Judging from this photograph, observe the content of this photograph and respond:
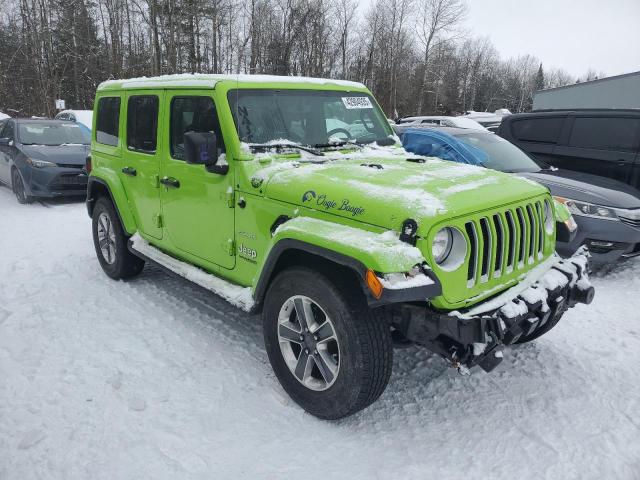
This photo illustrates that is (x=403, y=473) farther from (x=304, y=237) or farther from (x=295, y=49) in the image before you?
(x=295, y=49)

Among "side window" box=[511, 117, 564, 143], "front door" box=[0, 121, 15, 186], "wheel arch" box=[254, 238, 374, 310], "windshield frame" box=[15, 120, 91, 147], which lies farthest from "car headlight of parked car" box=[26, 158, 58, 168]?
"side window" box=[511, 117, 564, 143]

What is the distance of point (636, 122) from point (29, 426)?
8063 millimetres

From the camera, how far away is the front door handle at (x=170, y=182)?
3.85 meters

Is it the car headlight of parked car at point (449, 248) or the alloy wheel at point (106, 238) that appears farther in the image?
the alloy wheel at point (106, 238)

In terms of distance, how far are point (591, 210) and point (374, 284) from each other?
421cm

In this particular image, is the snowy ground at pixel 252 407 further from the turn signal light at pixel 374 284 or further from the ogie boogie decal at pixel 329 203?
the ogie boogie decal at pixel 329 203

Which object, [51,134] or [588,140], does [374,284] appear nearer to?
[588,140]

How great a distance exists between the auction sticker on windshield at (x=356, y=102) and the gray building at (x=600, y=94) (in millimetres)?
22005

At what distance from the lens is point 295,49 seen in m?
38.3

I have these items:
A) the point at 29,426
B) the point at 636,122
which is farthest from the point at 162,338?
the point at 636,122

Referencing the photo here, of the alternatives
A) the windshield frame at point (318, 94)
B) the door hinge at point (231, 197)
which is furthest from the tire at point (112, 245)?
the windshield frame at point (318, 94)

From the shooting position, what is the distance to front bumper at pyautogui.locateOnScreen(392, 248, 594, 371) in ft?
7.79

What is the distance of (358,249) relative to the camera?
92.9 inches

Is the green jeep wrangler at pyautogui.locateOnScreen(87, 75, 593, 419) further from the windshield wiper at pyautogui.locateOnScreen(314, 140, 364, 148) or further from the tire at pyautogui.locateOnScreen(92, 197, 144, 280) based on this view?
the tire at pyautogui.locateOnScreen(92, 197, 144, 280)
